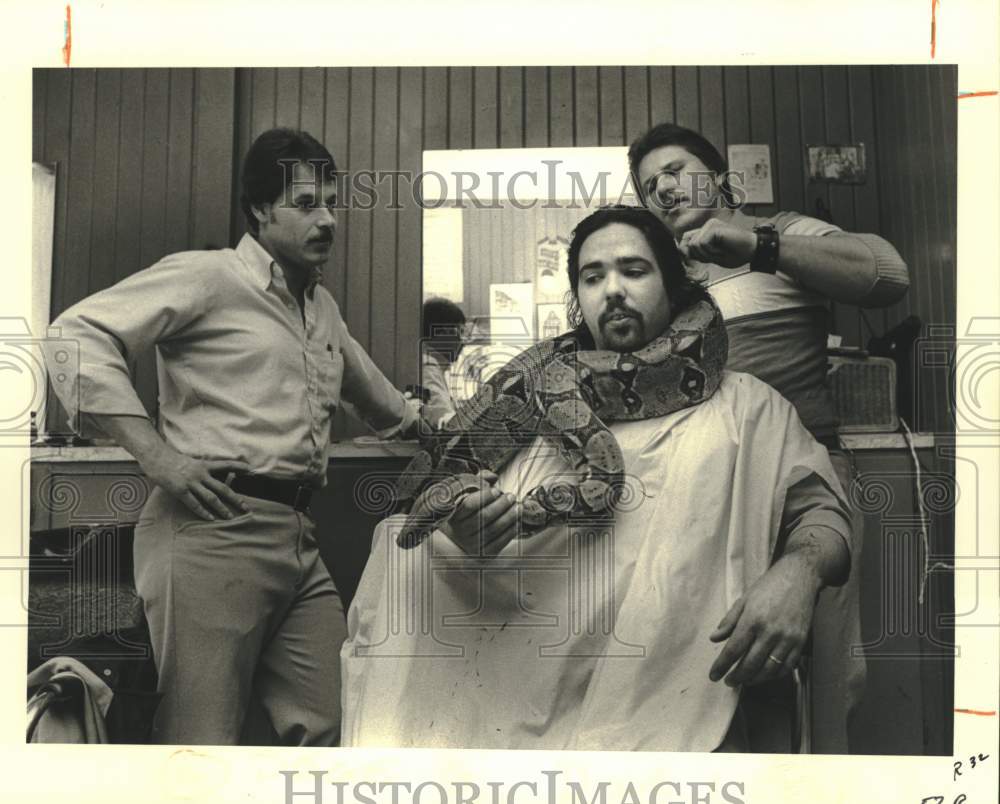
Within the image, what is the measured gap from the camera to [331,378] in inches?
151

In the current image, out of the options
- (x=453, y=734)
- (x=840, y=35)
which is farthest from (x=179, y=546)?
(x=840, y=35)

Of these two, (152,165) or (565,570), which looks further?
(152,165)

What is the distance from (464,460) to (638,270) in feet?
2.78

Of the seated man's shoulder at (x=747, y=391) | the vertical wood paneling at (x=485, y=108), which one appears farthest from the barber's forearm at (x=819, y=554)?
the vertical wood paneling at (x=485, y=108)

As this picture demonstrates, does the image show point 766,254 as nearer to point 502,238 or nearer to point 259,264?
point 502,238

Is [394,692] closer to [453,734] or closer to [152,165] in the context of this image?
[453,734]

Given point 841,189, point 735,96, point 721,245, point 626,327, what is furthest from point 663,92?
point 626,327

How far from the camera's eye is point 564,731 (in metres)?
3.63

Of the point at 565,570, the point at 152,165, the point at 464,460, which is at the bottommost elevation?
the point at 565,570

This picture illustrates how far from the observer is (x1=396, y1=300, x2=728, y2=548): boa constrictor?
147 inches

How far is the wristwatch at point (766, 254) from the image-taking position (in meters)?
3.82

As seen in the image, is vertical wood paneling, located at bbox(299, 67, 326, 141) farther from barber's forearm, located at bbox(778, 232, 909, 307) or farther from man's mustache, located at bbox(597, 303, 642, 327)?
barber's forearm, located at bbox(778, 232, 909, 307)

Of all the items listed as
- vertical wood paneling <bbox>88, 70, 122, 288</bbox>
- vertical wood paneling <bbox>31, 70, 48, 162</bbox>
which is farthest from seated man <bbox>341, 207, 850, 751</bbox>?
vertical wood paneling <bbox>31, 70, 48, 162</bbox>

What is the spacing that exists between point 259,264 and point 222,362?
13.9 inches
